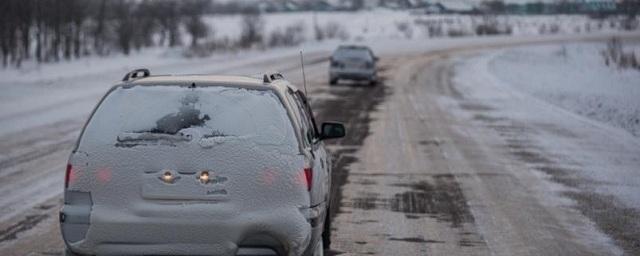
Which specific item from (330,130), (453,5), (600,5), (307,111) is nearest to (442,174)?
(330,130)

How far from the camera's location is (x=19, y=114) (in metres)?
21.6

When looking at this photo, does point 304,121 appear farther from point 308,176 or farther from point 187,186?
point 187,186

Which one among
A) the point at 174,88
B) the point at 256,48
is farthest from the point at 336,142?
the point at 256,48

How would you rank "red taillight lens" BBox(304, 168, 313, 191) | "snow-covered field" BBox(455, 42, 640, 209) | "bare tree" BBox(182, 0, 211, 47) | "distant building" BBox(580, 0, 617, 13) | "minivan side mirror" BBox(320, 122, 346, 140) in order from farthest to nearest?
"bare tree" BBox(182, 0, 211, 47), "distant building" BBox(580, 0, 617, 13), "snow-covered field" BBox(455, 42, 640, 209), "minivan side mirror" BBox(320, 122, 346, 140), "red taillight lens" BBox(304, 168, 313, 191)

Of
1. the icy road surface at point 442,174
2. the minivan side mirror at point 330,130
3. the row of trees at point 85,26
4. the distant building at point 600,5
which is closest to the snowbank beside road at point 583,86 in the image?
the icy road surface at point 442,174

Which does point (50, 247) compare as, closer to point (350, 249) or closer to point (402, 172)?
point (350, 249)

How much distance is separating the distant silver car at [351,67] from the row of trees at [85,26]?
12271mm

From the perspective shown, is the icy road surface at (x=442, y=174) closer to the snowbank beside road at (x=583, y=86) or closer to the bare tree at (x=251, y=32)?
the snowbank beside road at (x=583, y=86)

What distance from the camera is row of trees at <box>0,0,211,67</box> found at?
3878 cm

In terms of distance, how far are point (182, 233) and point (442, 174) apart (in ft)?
24.8

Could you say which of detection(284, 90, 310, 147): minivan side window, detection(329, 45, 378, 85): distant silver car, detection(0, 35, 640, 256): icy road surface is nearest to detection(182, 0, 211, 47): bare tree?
detection(329, 45, 378, 85): distant silver car

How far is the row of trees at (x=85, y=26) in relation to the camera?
38.8 m

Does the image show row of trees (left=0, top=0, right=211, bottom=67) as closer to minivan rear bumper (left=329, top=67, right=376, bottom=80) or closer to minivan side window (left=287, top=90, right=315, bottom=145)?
minivan rear bumper (left=329, top=67, right=376, bottom=80)

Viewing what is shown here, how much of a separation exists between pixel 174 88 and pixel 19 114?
16.2 metres
